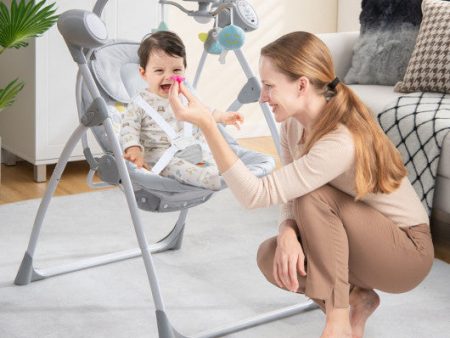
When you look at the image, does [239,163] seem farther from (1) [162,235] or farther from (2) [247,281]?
(1) [162,235]

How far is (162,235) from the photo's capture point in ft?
10.2

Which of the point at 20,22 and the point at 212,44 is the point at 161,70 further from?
the point at 20,22

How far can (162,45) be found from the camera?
2498 millimetres

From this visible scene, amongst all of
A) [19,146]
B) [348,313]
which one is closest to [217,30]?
[348,313]

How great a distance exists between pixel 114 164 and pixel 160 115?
37 cm

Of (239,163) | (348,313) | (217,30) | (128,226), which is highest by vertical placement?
(217,30)

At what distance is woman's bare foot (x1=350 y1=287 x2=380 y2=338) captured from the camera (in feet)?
7.12

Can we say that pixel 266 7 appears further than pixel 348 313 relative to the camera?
Yes

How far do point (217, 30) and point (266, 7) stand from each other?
219 centimetres

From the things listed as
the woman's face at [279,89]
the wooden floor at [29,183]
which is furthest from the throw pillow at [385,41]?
the woman's face at [279,89]

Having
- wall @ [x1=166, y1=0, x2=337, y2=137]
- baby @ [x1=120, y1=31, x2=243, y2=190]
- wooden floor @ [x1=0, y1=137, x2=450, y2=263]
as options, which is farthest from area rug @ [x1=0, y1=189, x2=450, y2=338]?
wall @ [x1=166, y1=0, x2=337, y2=137]

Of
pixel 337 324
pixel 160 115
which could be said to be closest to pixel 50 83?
pixel 160 115

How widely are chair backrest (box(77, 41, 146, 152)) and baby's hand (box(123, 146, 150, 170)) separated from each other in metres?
0.20

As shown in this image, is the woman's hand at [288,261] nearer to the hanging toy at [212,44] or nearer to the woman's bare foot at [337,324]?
the woman's bare foot at [337,324]
